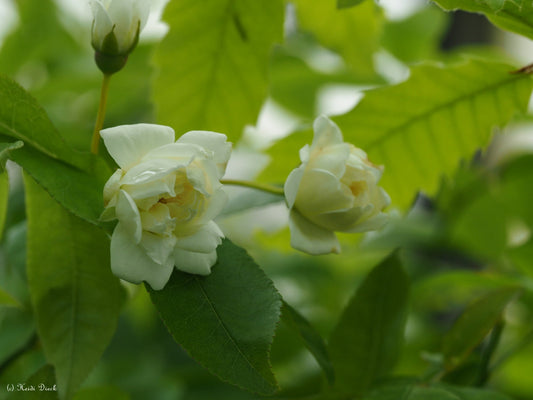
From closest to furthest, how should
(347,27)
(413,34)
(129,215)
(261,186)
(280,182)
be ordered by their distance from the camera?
(129,215) < (261,186) < (280,182) < (347,27) < (413,34)

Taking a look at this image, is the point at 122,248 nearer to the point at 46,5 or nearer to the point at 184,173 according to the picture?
the point at 184,173

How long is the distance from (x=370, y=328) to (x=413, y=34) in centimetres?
66

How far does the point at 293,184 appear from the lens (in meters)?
0.36

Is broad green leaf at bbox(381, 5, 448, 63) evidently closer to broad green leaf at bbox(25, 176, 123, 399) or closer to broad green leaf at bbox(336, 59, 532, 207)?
broad green leaf at bbox(336, 59, 532, 207)

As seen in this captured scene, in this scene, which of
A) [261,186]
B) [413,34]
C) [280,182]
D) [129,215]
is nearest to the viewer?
[129,215]

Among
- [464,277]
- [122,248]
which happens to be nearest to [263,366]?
[122,248]

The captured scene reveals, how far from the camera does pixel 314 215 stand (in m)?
0.37

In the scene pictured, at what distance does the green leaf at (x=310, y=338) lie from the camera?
1.26 feet

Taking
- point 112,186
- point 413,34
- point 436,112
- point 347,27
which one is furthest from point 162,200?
point 413,34

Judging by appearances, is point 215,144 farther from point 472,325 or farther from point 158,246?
point 472,325

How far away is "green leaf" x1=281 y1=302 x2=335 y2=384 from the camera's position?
0.38m

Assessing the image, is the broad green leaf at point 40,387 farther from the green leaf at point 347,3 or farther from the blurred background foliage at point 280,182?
the green leaf at point 347,3

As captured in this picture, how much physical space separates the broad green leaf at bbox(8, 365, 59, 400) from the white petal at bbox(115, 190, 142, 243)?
0.12 meters

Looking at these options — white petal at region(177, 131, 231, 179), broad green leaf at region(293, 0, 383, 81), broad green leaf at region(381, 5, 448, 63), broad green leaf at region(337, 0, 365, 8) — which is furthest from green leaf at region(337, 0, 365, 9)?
broad green leaf at region(381, 5, 448, 63)
